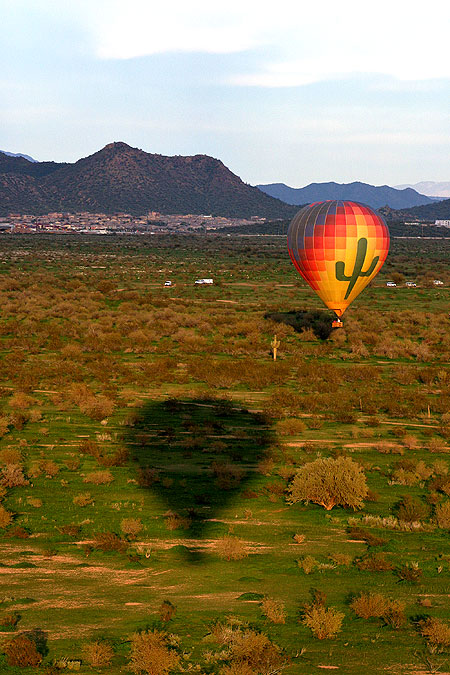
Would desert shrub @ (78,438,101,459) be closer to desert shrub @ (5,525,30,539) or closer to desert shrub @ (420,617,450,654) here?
desert shrub @ (5,525,30,539)

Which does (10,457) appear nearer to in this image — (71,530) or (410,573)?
(71,530)

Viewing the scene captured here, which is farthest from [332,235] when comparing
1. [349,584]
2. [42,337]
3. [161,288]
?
[161,288]

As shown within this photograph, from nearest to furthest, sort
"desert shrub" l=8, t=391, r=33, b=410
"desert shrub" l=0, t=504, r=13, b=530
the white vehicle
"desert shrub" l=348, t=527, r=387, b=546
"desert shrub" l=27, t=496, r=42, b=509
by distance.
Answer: "desert shrub" l=348, t=527, r=387, b=546, "desert shrub" l=0, t=504, r=13, b=530, "desert shrub" l=27, t=496, r=42, b=509, "desert shrub" l=8, t=391, r=33, b=410, the white vehicle

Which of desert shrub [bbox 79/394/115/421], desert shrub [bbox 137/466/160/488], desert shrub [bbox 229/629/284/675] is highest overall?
desert shrub [bbox 229/629/284/675]

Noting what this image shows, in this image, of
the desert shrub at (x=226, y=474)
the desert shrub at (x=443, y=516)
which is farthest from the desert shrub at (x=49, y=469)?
the desert shrub at (x=443, y=516)

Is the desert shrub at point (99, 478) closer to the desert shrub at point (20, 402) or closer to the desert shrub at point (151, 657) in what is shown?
the desert shrub at point (151, 657)

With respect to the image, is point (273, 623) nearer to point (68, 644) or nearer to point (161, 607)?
point (161, 607)

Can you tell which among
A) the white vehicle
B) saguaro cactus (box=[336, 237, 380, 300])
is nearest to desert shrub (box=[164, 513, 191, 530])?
saguaro cactus (box=[336, 237, 380, 300])
